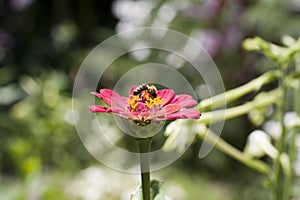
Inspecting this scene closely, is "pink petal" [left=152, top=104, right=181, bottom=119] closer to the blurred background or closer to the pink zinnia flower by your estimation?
the pink zinnia flower

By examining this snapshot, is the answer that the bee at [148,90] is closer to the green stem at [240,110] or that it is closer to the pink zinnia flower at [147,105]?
the pink zinnia flower at [147,105]

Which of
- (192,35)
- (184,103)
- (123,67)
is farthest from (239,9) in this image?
(184,103)

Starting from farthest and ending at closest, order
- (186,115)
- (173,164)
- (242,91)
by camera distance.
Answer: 1. (173,164)
2. (242,91)
3. (186,115)

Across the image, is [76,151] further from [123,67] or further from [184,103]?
[184,103]

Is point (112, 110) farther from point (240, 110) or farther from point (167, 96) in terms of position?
point (240, 110)

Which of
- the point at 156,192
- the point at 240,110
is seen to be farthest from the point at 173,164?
the point at 156,192

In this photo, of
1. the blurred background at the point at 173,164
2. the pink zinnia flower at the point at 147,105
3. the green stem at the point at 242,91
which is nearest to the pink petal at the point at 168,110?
the pink zinnia flower at the point at 147,105
